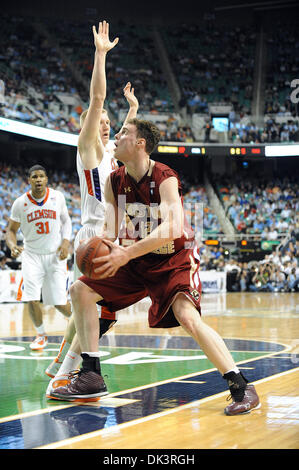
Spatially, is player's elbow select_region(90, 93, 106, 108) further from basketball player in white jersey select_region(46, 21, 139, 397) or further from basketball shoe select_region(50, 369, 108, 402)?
basketball shoe select_region(50, 369, 108, 402)

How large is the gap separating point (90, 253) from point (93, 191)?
1488mm

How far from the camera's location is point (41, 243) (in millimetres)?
8656

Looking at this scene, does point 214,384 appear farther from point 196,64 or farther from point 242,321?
point 196,64

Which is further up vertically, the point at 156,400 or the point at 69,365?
A: the point at 69,365

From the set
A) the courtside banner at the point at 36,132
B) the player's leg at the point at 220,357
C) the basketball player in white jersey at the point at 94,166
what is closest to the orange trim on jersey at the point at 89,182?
the basketball player in white jersey at the point at 94,166

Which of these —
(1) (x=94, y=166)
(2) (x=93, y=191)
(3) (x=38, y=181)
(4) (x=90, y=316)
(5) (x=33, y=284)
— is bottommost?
(4) (x=90, y=316)

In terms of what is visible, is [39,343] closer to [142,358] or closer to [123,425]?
[142,358]

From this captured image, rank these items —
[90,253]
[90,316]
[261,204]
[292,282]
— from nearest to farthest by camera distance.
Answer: [90,253] → [90,316] → [292,282] → [261,204]

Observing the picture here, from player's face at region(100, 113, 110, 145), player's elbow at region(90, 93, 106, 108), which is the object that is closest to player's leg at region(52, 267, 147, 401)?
player's elbow at region(90, 93, 106, 108)

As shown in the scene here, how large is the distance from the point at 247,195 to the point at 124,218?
27397 mm

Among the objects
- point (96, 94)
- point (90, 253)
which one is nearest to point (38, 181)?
point (96, 94)

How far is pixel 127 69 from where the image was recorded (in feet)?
110

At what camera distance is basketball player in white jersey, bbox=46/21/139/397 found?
15.9ft

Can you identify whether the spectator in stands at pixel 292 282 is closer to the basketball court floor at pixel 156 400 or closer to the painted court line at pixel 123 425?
the basketball court floor at pixel 156 400
